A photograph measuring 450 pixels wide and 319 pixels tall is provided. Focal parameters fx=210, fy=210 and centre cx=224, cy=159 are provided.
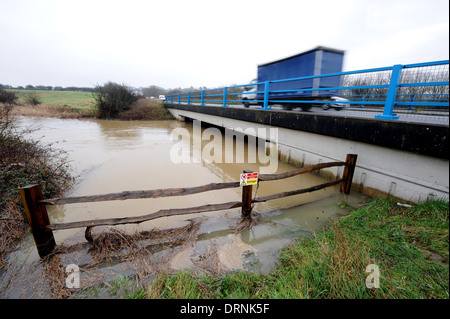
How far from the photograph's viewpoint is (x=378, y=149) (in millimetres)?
3904

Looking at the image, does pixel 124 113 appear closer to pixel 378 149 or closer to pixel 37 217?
pixel 37 217

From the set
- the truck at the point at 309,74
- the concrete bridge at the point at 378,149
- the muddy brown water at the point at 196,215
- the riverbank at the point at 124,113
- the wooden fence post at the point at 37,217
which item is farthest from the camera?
the riverbank at the point at 124,113

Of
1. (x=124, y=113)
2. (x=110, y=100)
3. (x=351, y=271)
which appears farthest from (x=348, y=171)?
(x=110, y=100)

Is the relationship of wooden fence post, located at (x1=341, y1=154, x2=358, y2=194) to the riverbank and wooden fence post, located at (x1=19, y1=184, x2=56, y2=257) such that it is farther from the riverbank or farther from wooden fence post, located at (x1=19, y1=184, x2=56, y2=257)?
the riverbank

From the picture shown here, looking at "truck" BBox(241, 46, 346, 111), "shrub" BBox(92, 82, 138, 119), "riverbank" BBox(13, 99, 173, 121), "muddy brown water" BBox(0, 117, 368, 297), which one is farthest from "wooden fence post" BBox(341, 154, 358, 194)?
"shrub" BBox(92, 82, 138, 119)

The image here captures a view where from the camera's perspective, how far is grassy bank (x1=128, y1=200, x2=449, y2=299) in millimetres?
1944

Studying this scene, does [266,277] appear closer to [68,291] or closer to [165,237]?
[165,237]

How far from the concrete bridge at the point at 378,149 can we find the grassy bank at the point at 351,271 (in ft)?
1.85

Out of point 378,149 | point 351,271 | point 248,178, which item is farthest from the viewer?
point 378,149

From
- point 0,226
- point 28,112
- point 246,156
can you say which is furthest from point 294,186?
point 28,112

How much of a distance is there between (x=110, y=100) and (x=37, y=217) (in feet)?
74.8

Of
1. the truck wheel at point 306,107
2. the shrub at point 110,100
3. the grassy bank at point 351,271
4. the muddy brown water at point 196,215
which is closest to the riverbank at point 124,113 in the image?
the shrub at point 110,100

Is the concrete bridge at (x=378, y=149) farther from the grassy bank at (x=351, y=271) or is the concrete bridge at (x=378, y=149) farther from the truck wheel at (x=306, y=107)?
the truck wheel at (x=306, y=107)

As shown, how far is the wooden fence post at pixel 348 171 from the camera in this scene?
4176 millimetres
